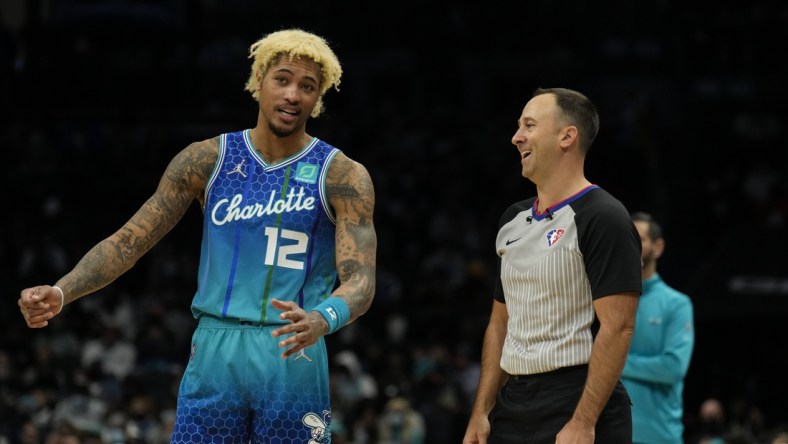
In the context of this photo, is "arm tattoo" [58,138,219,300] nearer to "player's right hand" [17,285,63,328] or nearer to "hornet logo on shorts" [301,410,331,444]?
"player's right hand" [17,285,63,328]

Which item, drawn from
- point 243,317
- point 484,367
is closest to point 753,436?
point 484,367

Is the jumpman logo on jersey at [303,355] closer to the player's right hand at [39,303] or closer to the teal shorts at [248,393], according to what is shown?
the teal shorts at [248,393]

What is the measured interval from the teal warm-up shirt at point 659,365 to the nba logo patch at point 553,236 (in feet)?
7.31

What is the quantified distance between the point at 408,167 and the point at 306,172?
15561mm

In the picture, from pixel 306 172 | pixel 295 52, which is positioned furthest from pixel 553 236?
pixel 295 52

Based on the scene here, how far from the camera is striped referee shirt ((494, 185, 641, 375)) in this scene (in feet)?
15.0

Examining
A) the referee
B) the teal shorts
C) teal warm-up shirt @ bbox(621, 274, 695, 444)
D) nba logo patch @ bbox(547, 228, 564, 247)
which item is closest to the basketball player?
the teal shorts

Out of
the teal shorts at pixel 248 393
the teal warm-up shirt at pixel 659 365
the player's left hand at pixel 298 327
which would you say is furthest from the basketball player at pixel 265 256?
the teal warm-up shirt at pixel 659 365

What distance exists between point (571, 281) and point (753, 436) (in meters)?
8.08

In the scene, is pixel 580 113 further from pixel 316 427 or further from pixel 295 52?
pixel 316 427

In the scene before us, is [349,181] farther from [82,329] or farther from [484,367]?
[82,329]

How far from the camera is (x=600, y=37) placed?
80.7ft

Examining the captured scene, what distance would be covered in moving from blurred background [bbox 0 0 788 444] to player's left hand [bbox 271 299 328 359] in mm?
6686

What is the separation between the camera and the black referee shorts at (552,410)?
4.64 metres
